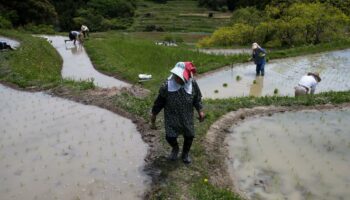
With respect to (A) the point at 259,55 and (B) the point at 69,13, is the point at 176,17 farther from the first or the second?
(A) the point at 259,55

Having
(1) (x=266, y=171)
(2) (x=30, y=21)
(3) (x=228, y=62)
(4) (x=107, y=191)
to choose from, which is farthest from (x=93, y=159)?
(2) (x=30, y=21)

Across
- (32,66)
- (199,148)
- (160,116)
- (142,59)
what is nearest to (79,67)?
(32,66)

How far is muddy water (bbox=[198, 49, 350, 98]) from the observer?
15297 millimetres

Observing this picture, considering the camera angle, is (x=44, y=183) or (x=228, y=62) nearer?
(x=44, y=183)

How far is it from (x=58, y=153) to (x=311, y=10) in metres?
25.7

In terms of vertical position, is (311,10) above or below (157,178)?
above

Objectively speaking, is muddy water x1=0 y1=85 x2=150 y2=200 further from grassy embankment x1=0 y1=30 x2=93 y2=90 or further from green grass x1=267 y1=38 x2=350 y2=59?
green grass x1=267 y1=38 x2=350 y2=59

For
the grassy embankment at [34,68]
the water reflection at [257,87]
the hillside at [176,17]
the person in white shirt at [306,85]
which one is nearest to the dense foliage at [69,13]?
the hillside at [176,17]

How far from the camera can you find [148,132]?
31.6ft

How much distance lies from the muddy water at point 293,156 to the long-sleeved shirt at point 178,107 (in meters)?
1.44

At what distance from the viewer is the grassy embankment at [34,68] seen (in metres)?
14.6

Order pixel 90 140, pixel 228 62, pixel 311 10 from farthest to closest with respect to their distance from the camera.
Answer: pixel 311 10
pixel 228 62
pixel 90 140

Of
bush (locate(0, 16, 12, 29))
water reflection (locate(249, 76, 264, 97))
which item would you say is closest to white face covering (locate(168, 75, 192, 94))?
water reflection (locate(249, 76, 264, 97))

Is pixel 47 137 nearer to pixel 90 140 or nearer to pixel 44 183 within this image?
pixel 90 140
